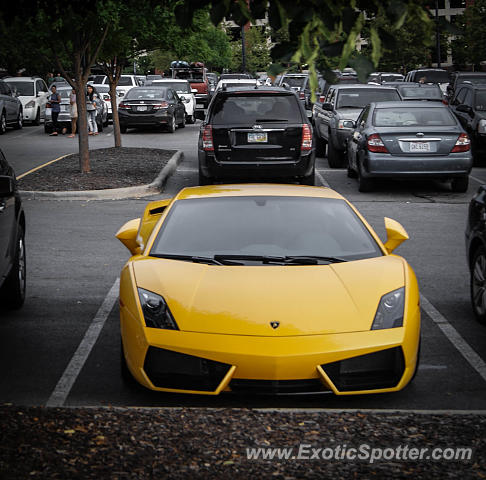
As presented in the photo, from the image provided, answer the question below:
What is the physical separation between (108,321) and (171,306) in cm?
231

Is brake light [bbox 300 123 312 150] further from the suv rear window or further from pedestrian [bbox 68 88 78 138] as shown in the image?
pedestrian [bbox 68 88 78 138]

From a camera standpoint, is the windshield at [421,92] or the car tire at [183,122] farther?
the car tire at [183,122]

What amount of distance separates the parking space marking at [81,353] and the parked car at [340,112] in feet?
39.1

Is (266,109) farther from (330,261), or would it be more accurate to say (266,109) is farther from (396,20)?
(396,20)

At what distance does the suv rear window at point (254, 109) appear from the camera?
15.4 meters

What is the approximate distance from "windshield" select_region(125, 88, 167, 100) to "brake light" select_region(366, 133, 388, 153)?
16860 mm

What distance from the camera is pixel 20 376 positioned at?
646 cm

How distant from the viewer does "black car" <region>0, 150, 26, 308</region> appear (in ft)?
24.2

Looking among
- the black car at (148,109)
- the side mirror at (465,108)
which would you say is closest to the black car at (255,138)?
the side mirror at (465,108)

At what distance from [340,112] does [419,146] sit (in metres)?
5.40

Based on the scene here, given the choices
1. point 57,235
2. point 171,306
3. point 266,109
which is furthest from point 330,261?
point 266,109

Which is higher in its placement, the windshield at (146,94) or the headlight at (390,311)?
the headlight at (390,311)

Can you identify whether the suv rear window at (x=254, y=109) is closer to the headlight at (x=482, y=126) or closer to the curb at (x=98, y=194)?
the curb at (x=98, y=194)

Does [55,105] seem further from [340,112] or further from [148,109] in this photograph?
[340,112]
